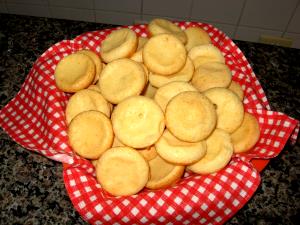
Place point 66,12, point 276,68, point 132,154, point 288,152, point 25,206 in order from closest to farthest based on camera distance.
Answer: point 132,154 → point 25,206 → point 288,152 → point 276,68 → point 66,12

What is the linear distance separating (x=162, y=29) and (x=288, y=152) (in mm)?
575

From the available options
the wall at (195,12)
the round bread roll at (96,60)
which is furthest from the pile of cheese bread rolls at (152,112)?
the wall at (195,12)

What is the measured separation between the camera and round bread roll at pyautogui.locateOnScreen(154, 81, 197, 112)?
2.54ft

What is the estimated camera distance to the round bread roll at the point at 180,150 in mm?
687

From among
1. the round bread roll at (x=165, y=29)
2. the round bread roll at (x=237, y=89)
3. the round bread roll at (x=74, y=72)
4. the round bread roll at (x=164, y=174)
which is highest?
the round bread roll at (x=165, y=29)

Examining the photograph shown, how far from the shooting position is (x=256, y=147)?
2.58 ft

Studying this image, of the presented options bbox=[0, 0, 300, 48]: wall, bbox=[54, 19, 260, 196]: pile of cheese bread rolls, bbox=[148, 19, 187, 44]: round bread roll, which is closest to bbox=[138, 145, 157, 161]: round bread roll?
bbox=[54, 19, 260, 196]: pile of cheese bread rolls

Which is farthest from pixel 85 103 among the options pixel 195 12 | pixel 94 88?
pixel 195 12

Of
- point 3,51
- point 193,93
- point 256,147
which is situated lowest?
point 3,51

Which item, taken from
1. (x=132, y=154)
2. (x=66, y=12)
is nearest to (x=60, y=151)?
(x=132, y=154)

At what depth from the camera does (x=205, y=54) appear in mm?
886

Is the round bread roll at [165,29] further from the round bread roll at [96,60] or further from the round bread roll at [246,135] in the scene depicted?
the round bread roll at [246,135]

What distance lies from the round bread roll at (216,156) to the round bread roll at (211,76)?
0.51 feet

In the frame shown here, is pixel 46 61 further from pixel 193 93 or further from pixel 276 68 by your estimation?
pixel 276 68
